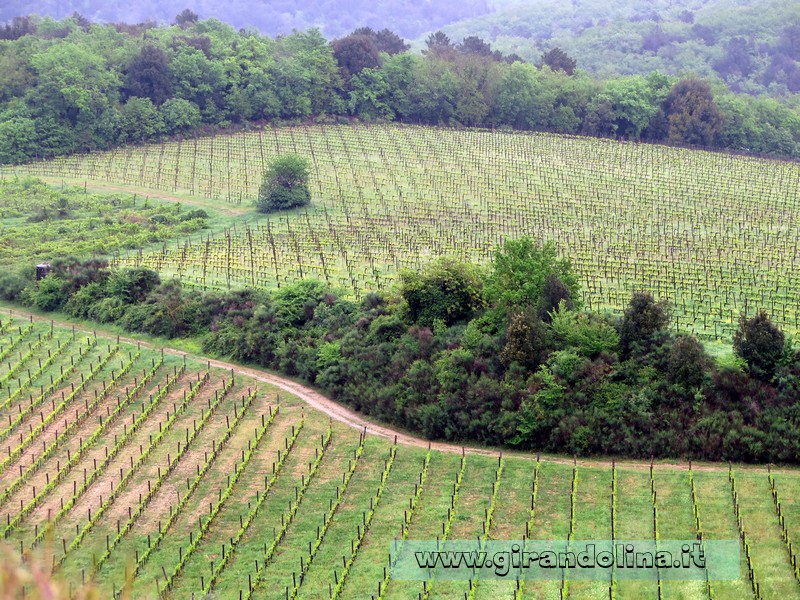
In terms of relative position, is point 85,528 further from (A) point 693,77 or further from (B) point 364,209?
(A) point 693,77

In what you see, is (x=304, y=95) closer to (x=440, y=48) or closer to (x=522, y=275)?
(x=440, y=48)

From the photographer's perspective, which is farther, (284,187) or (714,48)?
(714,48)

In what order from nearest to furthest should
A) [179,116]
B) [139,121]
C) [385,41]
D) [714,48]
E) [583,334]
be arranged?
1. [583,334]
2. [139,121]
3. [179,116]
4. [385,41]
5. [714,48]

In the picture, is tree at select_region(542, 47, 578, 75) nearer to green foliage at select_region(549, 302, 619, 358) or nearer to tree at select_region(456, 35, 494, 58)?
tree at select_region(456, 35, 494, 58)

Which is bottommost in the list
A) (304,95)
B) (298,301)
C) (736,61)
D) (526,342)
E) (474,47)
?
(736,61)

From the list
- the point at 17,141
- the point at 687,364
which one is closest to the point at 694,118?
the point at 17,141

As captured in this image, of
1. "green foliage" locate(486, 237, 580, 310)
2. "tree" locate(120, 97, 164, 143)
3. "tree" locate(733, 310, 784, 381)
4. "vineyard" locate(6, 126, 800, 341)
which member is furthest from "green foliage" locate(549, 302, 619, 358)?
"tree" locate(120, 97, 164, 143)
